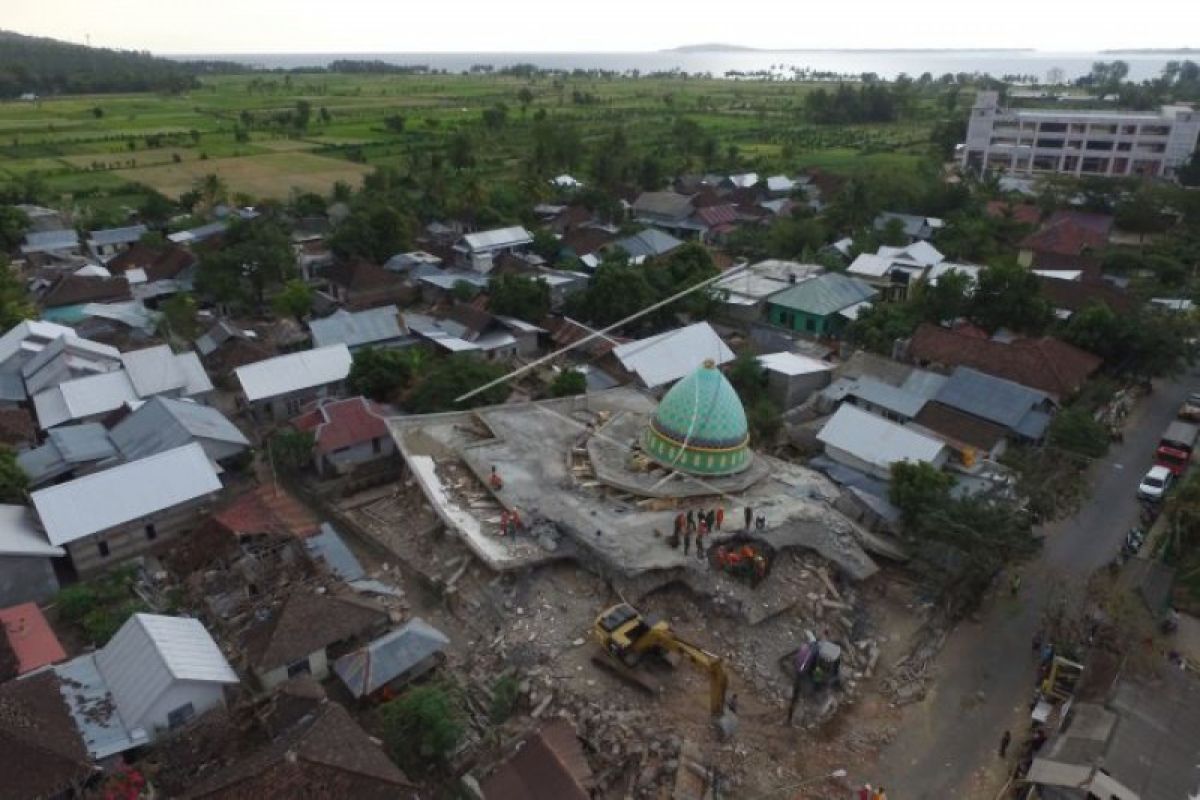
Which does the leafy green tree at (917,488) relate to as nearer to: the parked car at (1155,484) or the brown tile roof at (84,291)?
the parked car at (1155,484)

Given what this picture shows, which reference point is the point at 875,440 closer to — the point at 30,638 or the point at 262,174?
the point at 30,638

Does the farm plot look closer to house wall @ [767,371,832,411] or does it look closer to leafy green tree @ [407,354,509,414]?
leafy green tree @ [407,354,509,414]

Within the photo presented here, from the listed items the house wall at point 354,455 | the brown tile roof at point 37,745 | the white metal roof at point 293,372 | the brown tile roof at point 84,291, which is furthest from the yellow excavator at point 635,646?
the brown tile roof at point 84,291

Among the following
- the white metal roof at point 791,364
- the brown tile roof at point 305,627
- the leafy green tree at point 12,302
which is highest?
the leafy green tree at point 12,302

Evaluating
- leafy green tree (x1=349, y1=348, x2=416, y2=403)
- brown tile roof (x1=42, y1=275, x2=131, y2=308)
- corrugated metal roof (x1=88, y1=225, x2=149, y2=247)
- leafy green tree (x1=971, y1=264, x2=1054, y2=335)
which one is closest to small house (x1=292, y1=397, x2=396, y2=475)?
leafy green tree (x1=349, y1=348, x2=416, y2=403)

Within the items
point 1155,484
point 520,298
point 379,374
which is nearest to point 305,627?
point 379,374

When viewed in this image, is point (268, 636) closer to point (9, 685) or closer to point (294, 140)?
point (9, 685)
